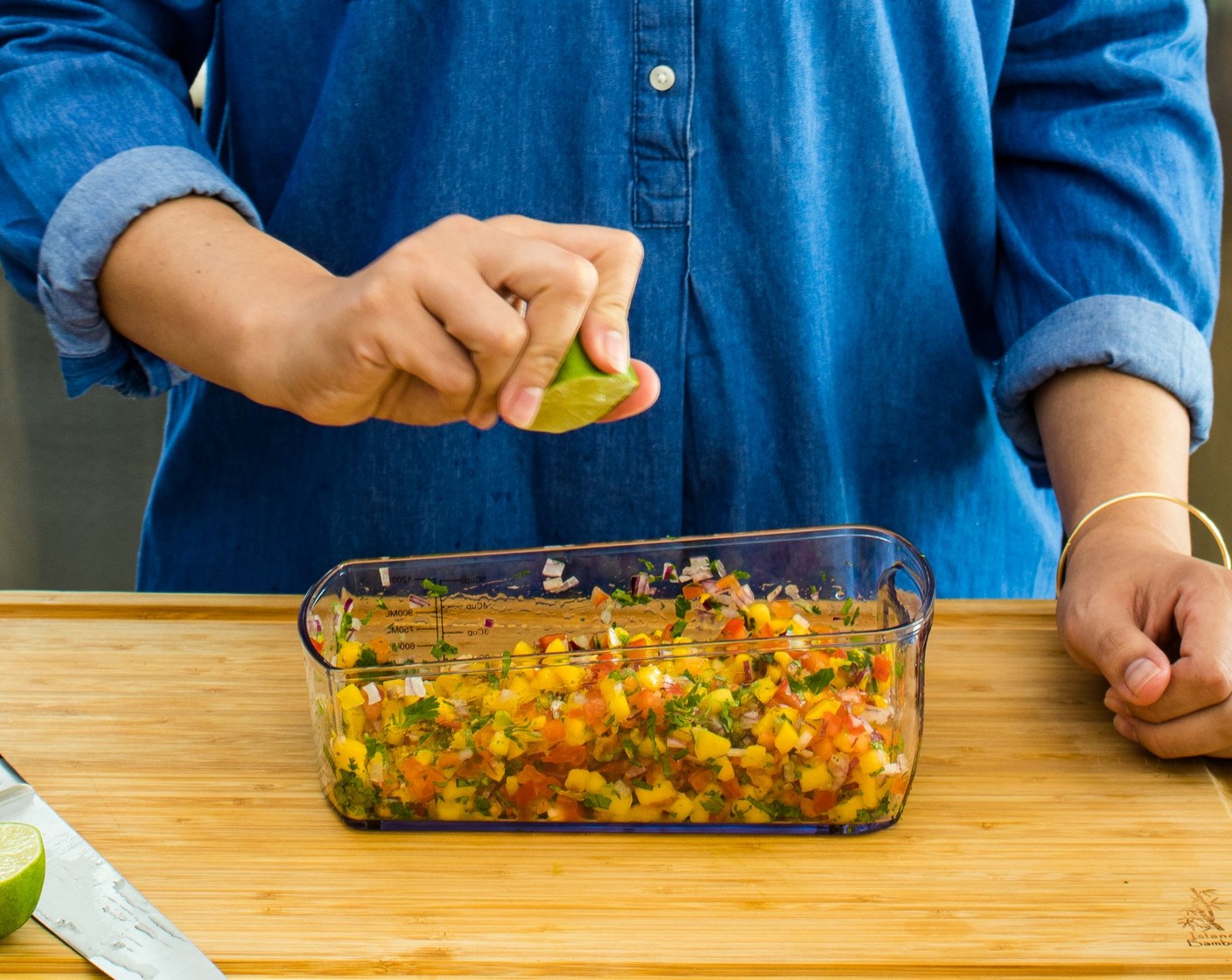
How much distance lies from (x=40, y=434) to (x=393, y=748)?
5.28 ft

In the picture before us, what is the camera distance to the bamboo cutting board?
72 centimetres

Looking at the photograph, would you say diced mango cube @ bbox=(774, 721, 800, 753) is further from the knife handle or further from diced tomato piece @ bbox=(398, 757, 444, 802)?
the knife handle

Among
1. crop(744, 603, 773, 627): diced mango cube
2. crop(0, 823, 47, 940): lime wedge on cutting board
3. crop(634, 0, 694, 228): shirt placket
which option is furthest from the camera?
crop(634, 0, 694, 228): shirt placket

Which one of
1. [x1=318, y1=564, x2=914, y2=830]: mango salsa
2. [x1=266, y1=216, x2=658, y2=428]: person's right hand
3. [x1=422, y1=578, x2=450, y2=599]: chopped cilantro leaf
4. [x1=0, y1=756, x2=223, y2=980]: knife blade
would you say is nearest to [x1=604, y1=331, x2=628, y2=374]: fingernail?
[x1=266, y1=216, x2=658, y2=428]: person's right hand

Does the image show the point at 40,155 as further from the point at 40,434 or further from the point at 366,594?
the point at 40,434

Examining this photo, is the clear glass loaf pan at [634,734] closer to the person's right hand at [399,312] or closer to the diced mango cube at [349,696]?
the diced mango cube at [349,696]

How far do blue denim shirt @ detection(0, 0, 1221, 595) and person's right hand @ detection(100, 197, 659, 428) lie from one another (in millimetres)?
96

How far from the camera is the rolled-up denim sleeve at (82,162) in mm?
880

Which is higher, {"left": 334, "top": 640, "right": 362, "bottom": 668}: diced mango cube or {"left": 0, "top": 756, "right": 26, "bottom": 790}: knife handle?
{"left": 334, "top": 640, "right": 362, "bottom": 668}: diced mango cube

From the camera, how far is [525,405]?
2.44 feet

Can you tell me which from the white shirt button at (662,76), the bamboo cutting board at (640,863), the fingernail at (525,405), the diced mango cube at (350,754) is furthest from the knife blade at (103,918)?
the white shirt button at (662,76)

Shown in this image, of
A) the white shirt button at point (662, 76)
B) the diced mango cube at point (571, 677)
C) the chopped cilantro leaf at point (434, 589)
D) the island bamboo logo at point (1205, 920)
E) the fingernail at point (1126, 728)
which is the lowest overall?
the fingernail at point (1126, 728)

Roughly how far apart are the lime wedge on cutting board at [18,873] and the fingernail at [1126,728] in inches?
29.8

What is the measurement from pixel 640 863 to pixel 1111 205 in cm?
75
